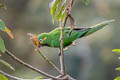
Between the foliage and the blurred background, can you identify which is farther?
the blurred background

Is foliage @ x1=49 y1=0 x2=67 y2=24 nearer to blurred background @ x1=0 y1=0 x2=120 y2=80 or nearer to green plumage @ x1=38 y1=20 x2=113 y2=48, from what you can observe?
green plumage @ x1=38 y1=20 x2=113 y2=48

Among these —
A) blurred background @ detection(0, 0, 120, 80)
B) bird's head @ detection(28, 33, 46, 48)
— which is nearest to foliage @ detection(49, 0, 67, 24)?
bird's head @ detection(28, 33, 46, 48)

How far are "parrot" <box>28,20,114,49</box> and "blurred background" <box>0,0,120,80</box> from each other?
7.05m

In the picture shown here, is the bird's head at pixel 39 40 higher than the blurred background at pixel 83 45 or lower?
higher

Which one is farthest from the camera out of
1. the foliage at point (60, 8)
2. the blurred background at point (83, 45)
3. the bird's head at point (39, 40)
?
the blurred background at point (83, 45)

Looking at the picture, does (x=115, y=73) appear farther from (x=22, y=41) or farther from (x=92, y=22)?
(x=22, y=41)

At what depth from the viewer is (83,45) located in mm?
10992

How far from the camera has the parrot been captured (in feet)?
10.5

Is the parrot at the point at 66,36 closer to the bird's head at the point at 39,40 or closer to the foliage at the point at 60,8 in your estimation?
the bird's head at the point at 39,40

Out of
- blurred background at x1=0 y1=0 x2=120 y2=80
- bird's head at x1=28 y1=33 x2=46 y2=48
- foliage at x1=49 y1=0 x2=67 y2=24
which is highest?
foliage at x1=49 y1=0 x2=67 y2=24

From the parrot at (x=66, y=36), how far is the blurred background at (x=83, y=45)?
7.05 metres

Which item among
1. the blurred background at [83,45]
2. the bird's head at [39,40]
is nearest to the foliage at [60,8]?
the bird's head at [39,40]

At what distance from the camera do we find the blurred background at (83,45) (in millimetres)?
10953

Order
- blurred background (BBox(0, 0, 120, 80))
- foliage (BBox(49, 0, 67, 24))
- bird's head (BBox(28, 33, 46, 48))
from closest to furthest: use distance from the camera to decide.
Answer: foliage (BBox(49, 0, 67, 24)), bird's head (BBox(28, 33, 46, 48)), blurred background (BBox(0, 0, 120, 80))
